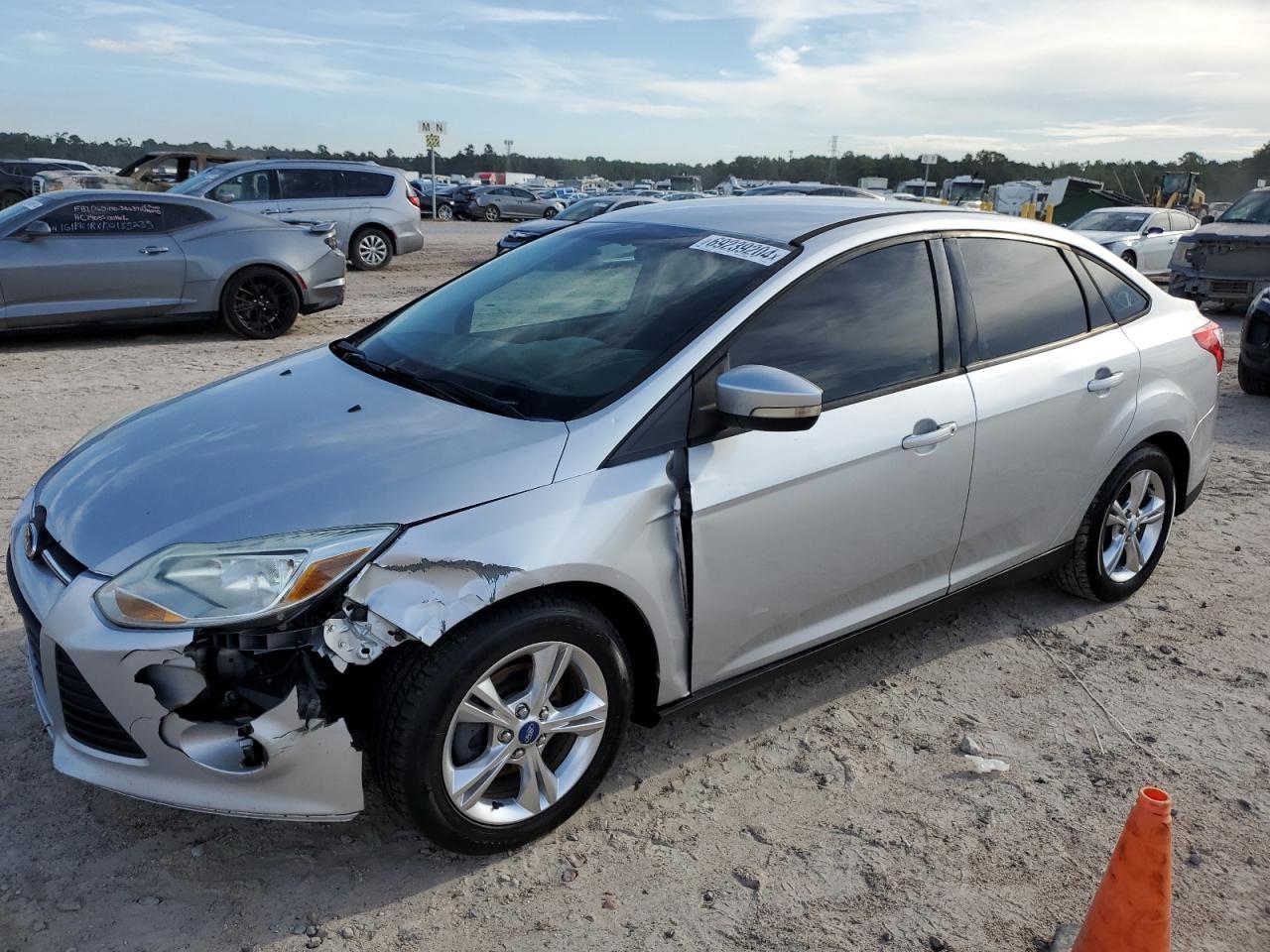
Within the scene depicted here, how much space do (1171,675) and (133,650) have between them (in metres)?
3.55

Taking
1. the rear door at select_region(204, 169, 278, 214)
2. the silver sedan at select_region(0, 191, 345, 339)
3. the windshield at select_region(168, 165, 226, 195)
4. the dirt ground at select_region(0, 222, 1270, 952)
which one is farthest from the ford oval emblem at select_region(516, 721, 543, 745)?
the windshield at select_region(168, 165, 226, 195)

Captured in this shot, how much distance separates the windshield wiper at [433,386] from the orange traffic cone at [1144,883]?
5.85 ft

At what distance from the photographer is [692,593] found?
9.04 feet

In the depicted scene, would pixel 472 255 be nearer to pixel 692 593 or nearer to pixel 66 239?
pixel 66 239

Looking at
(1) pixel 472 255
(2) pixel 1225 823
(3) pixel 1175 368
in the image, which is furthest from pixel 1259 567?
(1) pixel 472 255

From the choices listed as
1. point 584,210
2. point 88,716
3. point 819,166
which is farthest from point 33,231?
point 819,166

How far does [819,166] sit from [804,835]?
376ft

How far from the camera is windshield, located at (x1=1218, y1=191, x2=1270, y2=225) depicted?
13.4m

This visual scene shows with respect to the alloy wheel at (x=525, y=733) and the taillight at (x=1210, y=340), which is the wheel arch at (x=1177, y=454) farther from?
the alloy wheel at (x=525, y=733)

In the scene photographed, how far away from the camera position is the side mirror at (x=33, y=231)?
8445 mm

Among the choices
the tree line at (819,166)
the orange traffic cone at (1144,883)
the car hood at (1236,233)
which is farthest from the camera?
the tree line at (819,166)

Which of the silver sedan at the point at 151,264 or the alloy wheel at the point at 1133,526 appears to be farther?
the silver sedan at the point at 151,264

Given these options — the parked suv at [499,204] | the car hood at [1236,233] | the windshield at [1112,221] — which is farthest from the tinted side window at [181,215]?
the parked suv at [499,204]

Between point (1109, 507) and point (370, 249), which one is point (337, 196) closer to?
point (370, 249)
